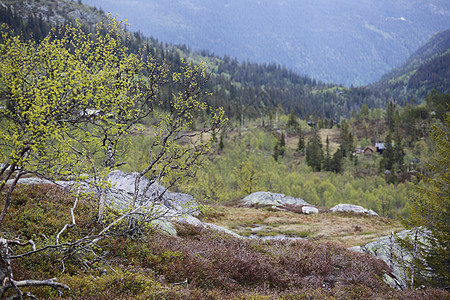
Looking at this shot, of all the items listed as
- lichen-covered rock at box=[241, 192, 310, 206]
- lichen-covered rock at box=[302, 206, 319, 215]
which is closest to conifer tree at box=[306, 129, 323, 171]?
lichen-covered rock at box=[241, 192, 310, 206]

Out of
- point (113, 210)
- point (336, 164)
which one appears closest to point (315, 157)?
point (336, 164)

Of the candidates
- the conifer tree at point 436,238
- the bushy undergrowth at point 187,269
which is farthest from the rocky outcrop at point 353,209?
the bushy undergrowth at point 187,269

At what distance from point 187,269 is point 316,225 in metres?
27.8

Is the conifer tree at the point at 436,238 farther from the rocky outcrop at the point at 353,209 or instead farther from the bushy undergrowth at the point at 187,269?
the rocky outcrop at the point at 353,209

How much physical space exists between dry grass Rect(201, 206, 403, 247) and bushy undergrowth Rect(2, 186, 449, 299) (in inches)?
555

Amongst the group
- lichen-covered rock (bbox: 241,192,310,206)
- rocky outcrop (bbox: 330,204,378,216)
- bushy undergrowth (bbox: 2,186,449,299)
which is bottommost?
lichen-covered rock (bbox: 241,192,310,206)

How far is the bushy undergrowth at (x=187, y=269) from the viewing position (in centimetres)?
738

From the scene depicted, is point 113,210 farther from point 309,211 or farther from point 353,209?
point 353,209

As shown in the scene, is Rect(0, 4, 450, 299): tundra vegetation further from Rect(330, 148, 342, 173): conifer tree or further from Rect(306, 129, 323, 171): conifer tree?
Rect(306, 129, 323, 171): conifer tree

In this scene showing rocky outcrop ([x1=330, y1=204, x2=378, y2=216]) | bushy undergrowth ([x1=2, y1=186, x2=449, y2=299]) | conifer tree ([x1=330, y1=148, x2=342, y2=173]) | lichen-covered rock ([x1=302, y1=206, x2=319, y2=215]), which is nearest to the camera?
bushy undergrowth ([x1=2, y1=186, x2=449, y2=299])

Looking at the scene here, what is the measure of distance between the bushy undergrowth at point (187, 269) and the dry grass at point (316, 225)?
46.3 ft

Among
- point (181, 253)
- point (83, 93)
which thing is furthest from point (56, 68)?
point (181, 253)

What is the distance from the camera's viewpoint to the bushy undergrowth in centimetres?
738

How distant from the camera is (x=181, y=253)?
1038cm
